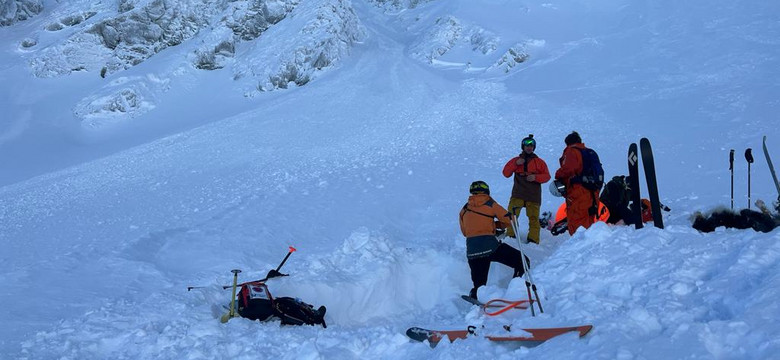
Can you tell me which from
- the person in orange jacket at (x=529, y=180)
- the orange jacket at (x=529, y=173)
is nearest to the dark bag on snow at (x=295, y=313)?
the person in orange jacket at (x=529, y=180)

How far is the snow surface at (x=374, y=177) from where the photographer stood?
15.2 ft

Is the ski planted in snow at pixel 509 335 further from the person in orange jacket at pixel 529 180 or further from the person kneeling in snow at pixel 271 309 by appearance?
the person in orange jacket at pixel 529 180

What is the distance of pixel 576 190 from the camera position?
281 inches

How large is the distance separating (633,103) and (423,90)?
25.6 feet

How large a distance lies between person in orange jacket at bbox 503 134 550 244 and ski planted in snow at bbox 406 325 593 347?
314 centimetres

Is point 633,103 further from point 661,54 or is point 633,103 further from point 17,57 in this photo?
point 17,57

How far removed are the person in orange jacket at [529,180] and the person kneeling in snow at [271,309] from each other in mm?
3070

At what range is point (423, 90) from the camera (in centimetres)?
2086

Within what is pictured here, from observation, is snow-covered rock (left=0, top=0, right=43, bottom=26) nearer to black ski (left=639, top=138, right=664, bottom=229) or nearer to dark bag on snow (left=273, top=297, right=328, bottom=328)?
dark bag on snow (left=273, top=297, right=328, bottom=328)

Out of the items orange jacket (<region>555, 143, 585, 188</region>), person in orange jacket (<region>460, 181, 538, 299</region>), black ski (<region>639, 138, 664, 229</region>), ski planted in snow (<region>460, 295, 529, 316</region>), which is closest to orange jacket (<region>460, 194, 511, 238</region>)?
person in orange jacket (<region>460, 181, 538, 299</region>)

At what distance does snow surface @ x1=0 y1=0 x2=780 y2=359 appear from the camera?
4645 mm

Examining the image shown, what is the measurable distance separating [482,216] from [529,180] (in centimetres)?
160

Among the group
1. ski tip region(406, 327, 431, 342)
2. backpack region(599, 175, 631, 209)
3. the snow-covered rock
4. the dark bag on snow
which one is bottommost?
the dark bag on snow

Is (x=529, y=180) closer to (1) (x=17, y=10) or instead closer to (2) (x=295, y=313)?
(2) (x=295, y=313)
